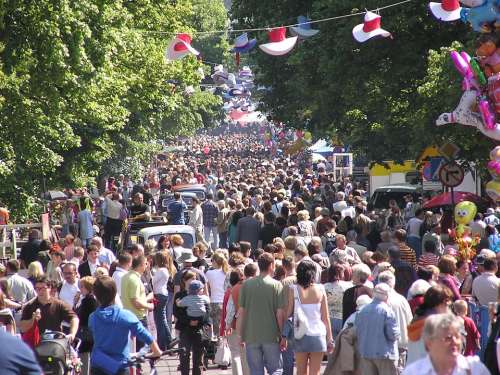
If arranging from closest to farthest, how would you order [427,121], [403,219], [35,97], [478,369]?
[478,369] → [35,97] → [427,121] → [403,219]

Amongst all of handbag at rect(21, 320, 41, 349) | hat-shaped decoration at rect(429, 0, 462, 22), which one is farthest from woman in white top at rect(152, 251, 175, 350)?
hat-shaped decoration at rect(429, 0, 462, 22)

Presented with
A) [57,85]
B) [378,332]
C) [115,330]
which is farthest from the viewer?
[57,85]

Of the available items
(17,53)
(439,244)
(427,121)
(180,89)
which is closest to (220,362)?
(439,244)

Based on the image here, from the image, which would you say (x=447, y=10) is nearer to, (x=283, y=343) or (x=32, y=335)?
(x=283, y=343)

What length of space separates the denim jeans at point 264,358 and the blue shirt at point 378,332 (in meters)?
1.82

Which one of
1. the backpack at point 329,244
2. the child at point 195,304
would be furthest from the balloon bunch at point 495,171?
the child at point 195,304

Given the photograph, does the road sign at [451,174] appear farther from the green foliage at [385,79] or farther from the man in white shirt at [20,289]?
the man in white shirt at [20,289]

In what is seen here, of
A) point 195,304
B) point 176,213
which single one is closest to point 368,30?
point 176,213

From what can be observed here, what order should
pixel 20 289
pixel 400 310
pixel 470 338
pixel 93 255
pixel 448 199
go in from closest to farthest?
1. pixel 470 338
2. pixel 400 310
3. pixel 20 289
4. pixel 93 255
5. pixel 448 199

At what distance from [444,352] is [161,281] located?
10.3 metres

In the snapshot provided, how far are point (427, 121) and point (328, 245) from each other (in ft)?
28.4

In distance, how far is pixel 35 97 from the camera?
24500 millimetres

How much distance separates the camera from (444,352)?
7684mm

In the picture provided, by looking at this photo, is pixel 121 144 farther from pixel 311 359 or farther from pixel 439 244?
pixel 311 359
